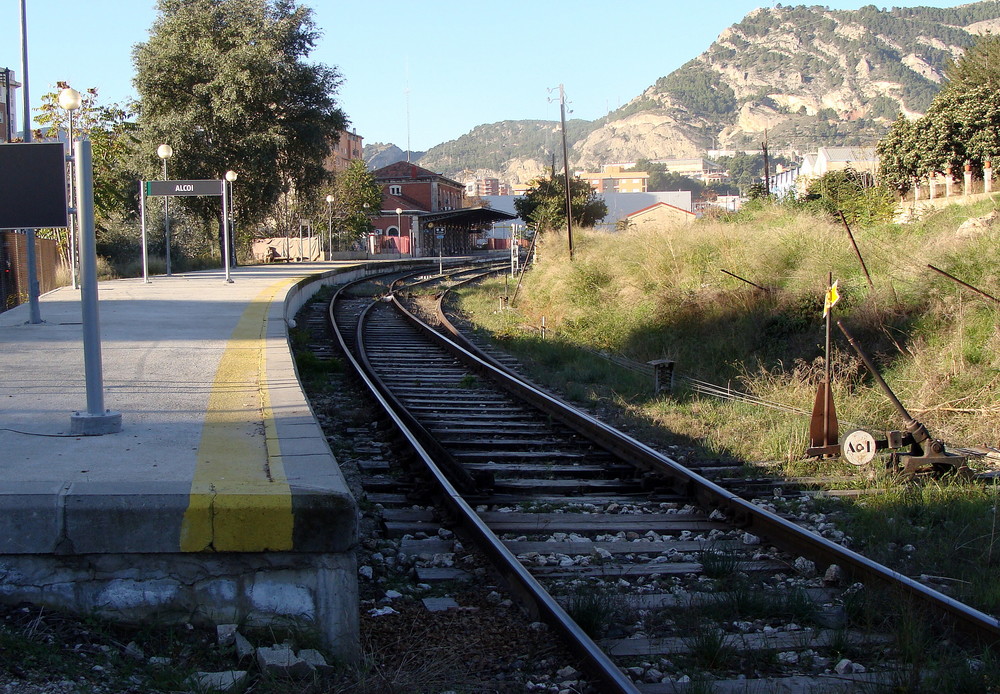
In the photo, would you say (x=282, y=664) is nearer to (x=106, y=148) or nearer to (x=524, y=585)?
(x=524, y=585)

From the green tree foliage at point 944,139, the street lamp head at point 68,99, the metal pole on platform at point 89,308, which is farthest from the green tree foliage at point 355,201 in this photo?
the metal pole on platform at point 89,308

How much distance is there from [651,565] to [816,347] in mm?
7803

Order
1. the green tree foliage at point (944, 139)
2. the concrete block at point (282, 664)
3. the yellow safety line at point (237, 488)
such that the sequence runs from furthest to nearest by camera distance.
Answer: the green tree foliage at point (944, 139) < the yellow safety line at point (237, 488) < the concrete block at point (282, 664)

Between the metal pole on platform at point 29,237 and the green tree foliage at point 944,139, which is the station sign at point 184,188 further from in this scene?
the green tree foliage at point 944,139

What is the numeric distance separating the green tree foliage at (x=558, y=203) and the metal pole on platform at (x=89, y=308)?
44239 mm

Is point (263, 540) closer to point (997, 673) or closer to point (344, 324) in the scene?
point (997, 673)

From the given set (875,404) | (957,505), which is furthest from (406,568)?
(875,404)

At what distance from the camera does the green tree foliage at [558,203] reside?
51997mm

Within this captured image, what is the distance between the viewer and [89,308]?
562 cm

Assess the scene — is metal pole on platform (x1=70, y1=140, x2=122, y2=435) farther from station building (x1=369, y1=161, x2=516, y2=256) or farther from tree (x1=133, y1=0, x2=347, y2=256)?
station building (x1=369, y1=161, x2=516, y2=256)

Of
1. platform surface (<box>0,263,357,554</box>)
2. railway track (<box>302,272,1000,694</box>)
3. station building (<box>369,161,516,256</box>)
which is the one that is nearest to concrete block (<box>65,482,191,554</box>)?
platform surface (<box>0,263,357,554</box>)

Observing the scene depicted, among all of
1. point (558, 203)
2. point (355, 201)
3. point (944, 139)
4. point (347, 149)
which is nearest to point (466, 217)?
point (355, 201)

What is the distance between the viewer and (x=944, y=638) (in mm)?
4359

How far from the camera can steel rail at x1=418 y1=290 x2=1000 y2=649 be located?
4.38 meters
